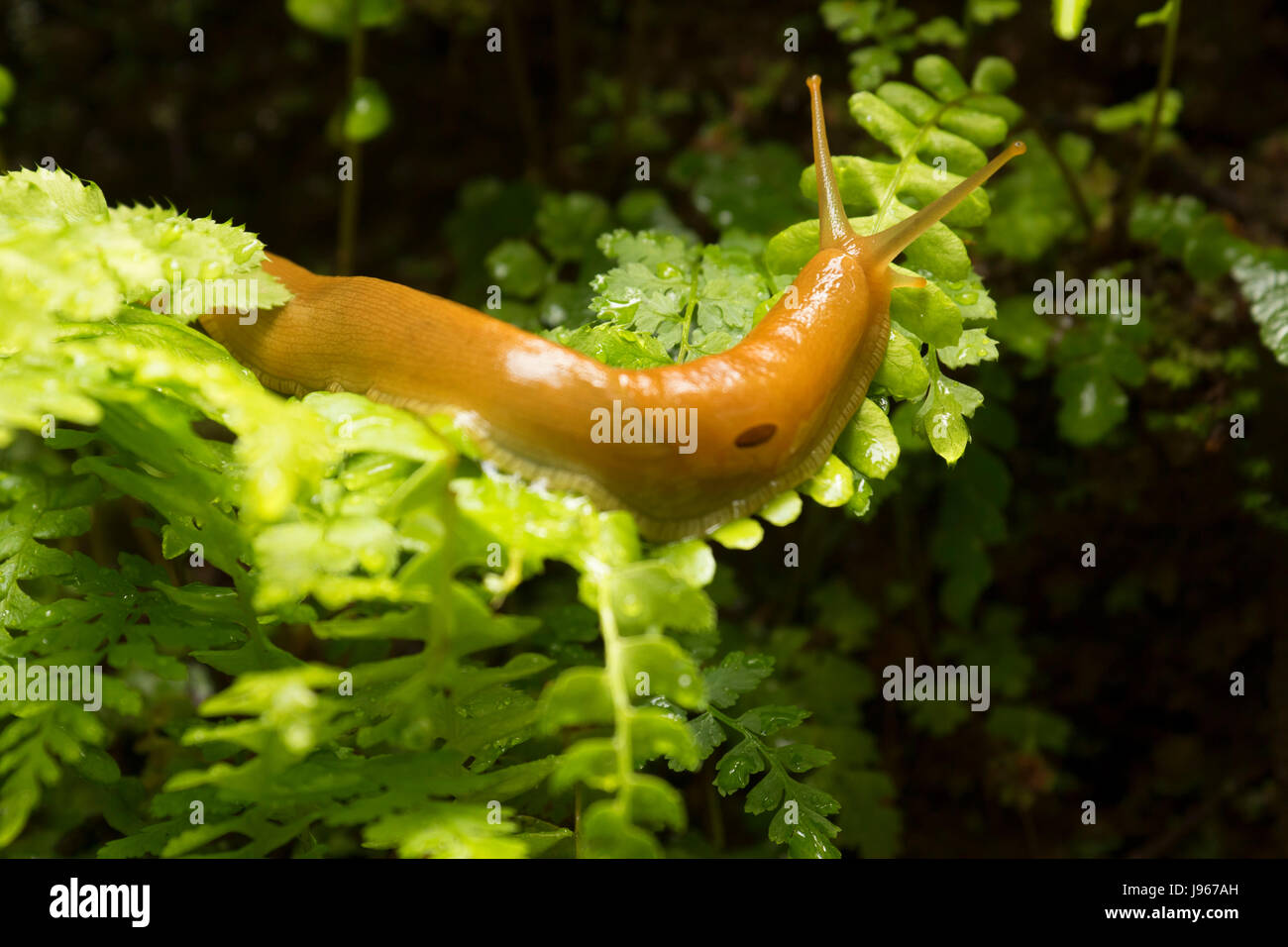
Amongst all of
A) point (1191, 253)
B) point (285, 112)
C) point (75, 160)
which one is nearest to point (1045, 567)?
point (1191, 253)

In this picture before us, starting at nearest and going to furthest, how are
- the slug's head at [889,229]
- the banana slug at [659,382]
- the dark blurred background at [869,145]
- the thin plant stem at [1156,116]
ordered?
the banana slug at [659,382]
the slug's head at [889,229]
the thin plant stem at [1156,116]
the dark blurred background at [869,145]

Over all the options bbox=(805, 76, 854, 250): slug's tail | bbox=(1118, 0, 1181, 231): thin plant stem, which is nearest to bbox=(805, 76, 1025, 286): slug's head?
bbox=(805, 76, 854, 250): slug's tail

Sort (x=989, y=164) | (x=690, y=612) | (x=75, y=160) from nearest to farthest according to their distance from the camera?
(x=690, y=612) → (x=989, y=164) → (x=75, y=160)

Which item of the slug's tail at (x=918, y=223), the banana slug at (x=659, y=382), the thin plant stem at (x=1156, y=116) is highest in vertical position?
the thin plant stem at (x=1156, y=116)

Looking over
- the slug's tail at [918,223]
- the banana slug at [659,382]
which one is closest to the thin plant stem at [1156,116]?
the slug's tail at [918,223]

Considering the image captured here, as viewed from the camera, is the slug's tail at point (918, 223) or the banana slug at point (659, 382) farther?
the slug's tail at point (918, 223)

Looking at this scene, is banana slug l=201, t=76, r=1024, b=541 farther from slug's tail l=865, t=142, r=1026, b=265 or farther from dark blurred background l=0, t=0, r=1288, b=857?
dark blurred background l=0, t=0, r=1288, b=857

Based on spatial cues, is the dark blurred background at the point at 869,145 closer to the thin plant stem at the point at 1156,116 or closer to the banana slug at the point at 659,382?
the thin plant stem at the point at 1156,116

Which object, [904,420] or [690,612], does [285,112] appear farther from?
[690,612]
